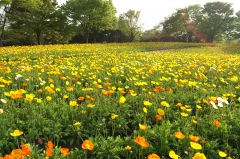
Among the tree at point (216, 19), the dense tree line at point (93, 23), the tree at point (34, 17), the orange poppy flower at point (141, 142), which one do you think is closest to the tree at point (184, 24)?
the dense tree line at point (93, 23)

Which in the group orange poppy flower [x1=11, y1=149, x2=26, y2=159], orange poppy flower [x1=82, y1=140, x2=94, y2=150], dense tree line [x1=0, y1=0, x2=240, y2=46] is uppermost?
dense tree line [x1=0, y1=0, x2=240, y2=46]

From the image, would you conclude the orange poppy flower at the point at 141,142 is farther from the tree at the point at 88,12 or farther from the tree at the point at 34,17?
the tree at the point at 88,12

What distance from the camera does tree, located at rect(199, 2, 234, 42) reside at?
41.1 m

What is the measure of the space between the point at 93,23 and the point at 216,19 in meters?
21.7

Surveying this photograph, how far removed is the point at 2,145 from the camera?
93.4 inches

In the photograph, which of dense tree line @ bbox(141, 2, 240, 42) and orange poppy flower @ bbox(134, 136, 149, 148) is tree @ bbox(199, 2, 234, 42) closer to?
dense tree line @ bbox(141, 2, 240, 42)

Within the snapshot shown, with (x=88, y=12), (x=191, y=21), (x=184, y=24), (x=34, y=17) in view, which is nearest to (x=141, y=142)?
(x=34, y=17)

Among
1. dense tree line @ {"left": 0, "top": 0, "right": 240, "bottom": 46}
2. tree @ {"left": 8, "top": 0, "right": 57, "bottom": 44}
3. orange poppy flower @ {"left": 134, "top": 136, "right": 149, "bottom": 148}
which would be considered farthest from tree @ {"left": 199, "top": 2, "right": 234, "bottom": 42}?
orange poppy flower @ {"left": 134, "top": 136, "right": 149, "bottom": 148}

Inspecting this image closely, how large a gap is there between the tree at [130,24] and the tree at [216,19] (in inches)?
488

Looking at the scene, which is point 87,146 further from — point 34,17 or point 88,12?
point 88,12

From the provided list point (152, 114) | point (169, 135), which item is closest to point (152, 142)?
point (169, 135)

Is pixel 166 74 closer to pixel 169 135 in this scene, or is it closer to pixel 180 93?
pixel 180 93

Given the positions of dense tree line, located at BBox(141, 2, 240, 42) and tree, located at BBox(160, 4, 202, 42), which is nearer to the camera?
dense tree line, located at BBox(141, 2, 240, 42)

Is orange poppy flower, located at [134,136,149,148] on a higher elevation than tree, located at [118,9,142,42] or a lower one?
lower
